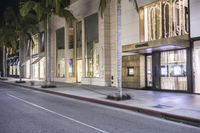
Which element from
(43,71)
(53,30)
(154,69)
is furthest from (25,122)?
(43,71)

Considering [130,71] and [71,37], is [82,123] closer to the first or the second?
[130,71]

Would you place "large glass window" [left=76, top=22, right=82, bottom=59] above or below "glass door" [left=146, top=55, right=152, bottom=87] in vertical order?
above

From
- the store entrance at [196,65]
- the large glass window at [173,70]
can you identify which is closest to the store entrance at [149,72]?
the large glass window at [173,70]

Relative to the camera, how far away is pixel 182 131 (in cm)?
1036

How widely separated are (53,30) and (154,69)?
24.5 metres

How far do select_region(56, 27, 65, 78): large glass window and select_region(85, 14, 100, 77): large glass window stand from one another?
7961 mm

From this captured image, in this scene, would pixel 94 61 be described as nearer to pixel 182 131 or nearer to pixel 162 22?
pixel 162 22

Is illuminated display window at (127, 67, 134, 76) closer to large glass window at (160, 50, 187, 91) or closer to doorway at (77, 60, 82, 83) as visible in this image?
large glass window at (160, 50, 187, 91)

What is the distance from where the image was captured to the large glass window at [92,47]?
3250 cm

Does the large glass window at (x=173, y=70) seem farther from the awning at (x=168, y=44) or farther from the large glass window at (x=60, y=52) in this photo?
the large glass window at (x=60, y=52)

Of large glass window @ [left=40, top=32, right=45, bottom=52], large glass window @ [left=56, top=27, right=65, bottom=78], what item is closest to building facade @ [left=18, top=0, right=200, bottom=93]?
large glass window @ [left=56, top=27, right=65, bottom=78]

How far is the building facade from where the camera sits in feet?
68.5

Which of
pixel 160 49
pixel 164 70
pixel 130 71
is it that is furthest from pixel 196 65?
pixel 130 71

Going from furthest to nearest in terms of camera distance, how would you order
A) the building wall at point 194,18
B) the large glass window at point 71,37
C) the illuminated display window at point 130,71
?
the large glass window at point 71,37, the illuminated display window at point 130,71, the building wall at point 194,18
